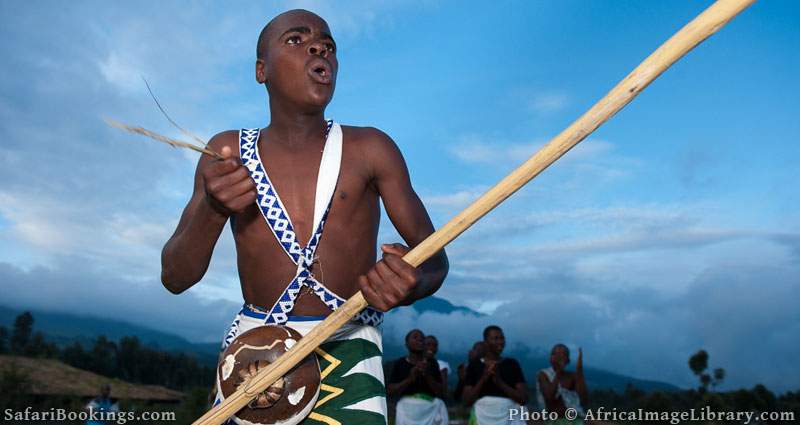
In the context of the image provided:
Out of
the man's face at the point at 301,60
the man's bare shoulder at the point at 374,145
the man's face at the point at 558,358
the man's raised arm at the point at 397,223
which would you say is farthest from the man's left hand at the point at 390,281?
the man's face at the point at 558,358

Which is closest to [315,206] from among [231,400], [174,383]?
[231,400]

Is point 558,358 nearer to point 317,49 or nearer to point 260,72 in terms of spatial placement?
point 260,72

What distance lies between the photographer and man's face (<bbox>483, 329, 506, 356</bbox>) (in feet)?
31.0

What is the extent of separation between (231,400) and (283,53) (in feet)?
4.52

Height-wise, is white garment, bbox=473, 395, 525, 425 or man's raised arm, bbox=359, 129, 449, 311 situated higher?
man's raised arm, bbox=359, 129, 449, 311

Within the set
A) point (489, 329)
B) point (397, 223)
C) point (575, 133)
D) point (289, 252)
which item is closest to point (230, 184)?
point (289, 252)

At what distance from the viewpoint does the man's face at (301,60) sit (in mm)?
3104

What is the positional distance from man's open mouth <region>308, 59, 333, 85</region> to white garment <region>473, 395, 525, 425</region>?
7.13m

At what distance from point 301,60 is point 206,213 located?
2.44 feet

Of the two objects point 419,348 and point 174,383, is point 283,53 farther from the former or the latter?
point 174,383

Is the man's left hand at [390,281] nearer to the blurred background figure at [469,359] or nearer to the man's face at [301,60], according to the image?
the man's face at [301,60]

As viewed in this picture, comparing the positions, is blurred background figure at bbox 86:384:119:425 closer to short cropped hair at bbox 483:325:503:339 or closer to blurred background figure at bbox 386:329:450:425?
blurred background figure at bbox 386:329:450:425

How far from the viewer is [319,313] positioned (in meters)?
2.94

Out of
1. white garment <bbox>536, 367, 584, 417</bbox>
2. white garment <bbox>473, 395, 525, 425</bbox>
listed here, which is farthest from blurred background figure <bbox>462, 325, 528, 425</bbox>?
white garment <bbox>536, 367, 584, 417</bbox>
